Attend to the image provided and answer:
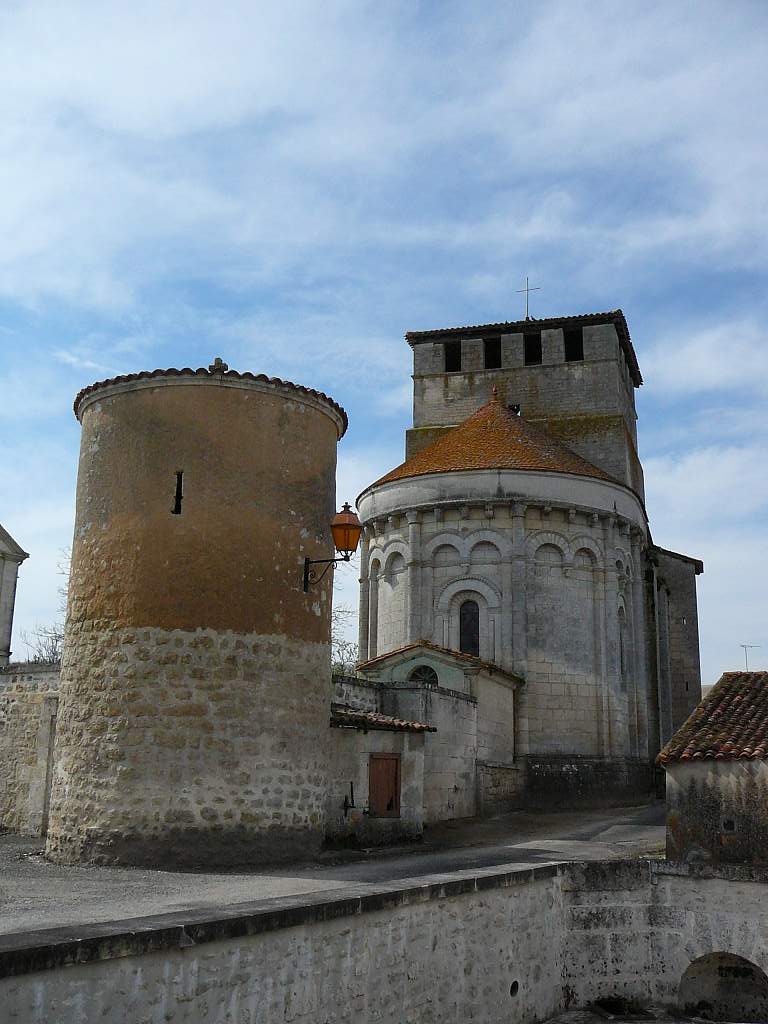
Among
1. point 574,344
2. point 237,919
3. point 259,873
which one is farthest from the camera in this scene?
point 574,344

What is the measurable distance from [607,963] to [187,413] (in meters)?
9.57

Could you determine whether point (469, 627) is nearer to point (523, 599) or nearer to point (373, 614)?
point (523, 599)

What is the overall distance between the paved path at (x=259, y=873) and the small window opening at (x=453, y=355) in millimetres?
18761

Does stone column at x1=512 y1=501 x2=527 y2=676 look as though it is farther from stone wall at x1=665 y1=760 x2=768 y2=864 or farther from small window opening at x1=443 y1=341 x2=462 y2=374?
stone wall at x1=665 y1=760 x2=768 y2=864

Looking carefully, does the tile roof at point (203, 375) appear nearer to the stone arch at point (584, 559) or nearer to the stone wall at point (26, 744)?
the stone wall at point (26, 744)

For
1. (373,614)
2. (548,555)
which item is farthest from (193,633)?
(373,614)

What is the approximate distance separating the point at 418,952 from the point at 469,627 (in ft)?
63.2

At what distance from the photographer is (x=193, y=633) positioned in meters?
14.3

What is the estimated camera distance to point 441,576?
29.7 meters

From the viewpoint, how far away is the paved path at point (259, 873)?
33.3ft

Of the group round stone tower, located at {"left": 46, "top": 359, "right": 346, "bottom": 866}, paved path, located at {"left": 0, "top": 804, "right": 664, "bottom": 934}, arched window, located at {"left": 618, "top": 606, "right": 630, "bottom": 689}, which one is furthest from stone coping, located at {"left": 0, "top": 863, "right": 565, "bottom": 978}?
arched window, located at {"left": 618, "top": 606, "right": 630, "bottom": 689}

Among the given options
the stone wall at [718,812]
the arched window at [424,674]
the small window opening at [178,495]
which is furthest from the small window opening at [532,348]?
the stone wall at [718,812]

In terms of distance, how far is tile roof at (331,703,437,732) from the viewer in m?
17.1

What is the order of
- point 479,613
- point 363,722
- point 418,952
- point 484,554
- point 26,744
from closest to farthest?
point 418,952 < point 363,722 < point 26,744 < point 479,613 < point 484,554
